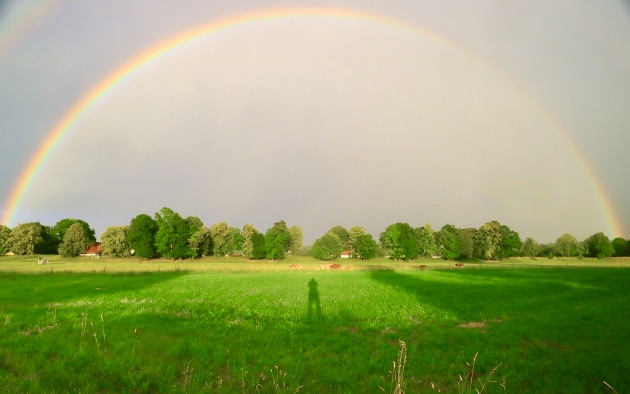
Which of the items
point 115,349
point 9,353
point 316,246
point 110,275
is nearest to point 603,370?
point 115,349

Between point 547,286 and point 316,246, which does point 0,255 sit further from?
point 547,286

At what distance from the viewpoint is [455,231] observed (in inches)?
6004

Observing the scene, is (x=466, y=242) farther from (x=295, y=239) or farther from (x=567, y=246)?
(x=295, y=239)

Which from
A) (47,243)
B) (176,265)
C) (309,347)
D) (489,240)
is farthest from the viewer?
(489,240)

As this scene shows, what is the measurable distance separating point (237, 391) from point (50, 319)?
43.5ft

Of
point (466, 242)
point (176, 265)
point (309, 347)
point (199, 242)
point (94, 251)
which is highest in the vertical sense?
point (466, 242)

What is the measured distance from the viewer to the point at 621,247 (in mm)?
157750

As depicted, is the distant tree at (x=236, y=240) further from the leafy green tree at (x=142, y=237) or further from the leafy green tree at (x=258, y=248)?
the leafy green tree at (x=142, y=237)

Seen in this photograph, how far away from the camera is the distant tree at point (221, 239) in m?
129

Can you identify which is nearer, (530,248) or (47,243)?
(47,243)

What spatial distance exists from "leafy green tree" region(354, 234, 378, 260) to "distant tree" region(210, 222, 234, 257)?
1830 inches

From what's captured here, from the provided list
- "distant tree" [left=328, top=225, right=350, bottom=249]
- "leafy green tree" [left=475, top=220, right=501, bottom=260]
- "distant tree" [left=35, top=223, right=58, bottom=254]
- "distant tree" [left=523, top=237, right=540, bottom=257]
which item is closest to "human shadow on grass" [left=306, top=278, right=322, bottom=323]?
"leafy green tree" [left=475, top=220, right=501, bottom=260]

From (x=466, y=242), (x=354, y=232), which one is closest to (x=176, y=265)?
(x=354, y=232)

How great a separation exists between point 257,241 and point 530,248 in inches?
5214
